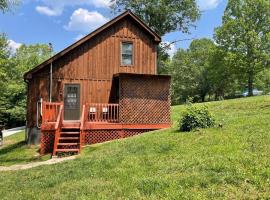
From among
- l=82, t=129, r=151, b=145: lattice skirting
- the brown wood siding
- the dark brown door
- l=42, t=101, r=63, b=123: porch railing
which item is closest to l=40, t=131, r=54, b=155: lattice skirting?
l=42, t=101, r=63, b=123: porch railing

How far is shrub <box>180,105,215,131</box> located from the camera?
14492mm

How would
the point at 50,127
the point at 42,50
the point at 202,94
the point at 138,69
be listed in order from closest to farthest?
1. the point at 50,127
2. the point at 138,69
3. the point at 202,94
4. the point at 42,50

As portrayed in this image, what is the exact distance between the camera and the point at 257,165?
841cm

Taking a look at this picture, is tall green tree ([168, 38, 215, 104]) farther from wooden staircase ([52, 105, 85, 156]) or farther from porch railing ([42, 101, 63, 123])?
wooden staircase ([52, 105, 85, 156])

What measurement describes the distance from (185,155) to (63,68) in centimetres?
1267

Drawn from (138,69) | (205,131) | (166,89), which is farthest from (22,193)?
(138,69)

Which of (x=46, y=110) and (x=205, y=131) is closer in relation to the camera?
(x=205, y=131)

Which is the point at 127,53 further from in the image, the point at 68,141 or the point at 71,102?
the point at 68,141

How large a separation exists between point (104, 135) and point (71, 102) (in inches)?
144

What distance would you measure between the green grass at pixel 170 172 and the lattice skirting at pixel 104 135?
5101 millimetres

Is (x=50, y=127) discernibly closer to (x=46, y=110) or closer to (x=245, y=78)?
(x=46, y=110)

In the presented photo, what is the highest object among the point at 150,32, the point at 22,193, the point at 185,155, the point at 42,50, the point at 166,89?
the point at 42,50

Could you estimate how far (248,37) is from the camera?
4750 centimetres

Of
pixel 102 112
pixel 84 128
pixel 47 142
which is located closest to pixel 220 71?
pixel 102 112
